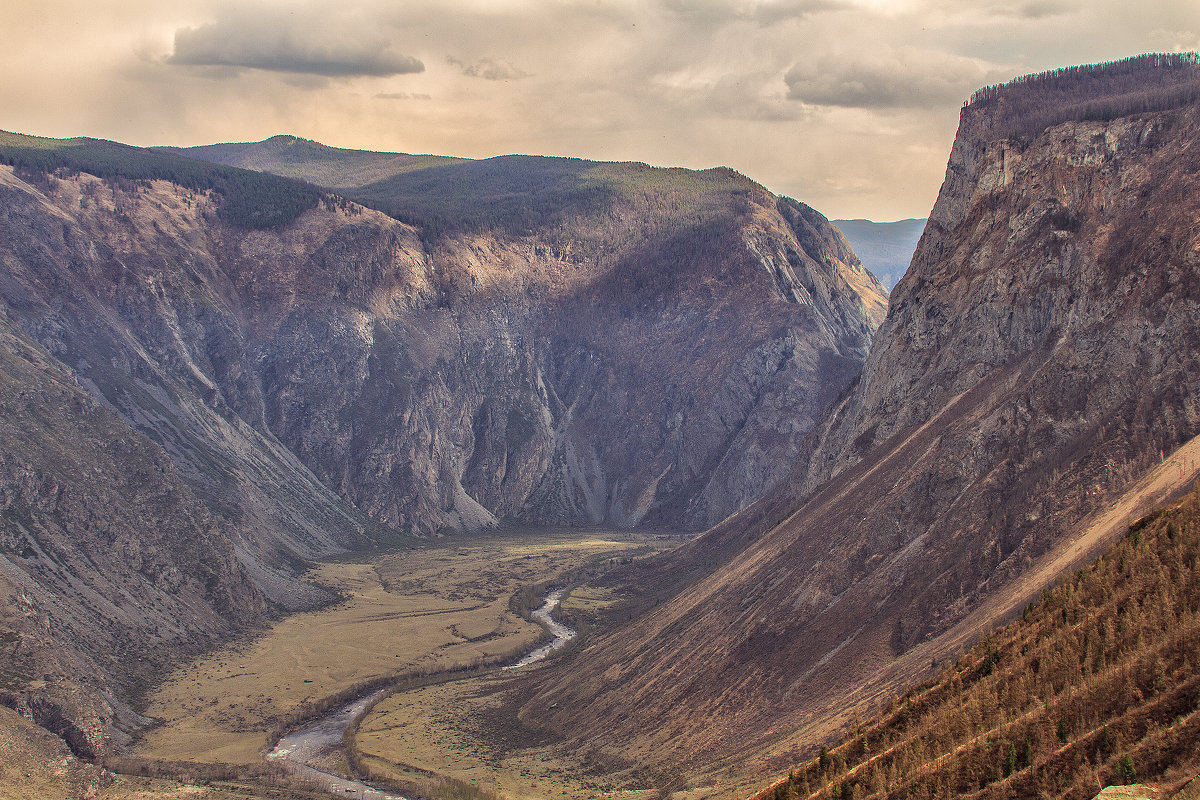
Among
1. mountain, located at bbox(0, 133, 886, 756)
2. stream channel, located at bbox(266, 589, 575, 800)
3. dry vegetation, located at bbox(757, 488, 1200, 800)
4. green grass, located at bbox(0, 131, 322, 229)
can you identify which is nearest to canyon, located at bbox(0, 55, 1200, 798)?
mountain, located at bbox(0, 133, 886, 756)

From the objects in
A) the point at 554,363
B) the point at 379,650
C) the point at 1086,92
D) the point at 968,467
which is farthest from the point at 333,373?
the point at 968,467

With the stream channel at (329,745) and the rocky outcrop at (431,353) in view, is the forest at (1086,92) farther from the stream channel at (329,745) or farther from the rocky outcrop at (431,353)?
the rocky outcrop at (431,353)

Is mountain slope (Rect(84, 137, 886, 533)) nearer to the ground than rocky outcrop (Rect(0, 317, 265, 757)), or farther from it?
farther from it

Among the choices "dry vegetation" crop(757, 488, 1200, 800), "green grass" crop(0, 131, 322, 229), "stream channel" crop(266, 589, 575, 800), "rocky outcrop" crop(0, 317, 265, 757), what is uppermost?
"green grass" crop(0, 131, 322, 229)

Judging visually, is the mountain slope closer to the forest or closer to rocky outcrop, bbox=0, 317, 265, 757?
rocky outcrop, bbox=0, 317, 265, 757

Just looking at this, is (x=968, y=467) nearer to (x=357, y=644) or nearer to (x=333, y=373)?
(x=357, y=644)

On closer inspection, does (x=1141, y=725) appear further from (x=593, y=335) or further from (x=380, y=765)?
(x=593, y=335)
